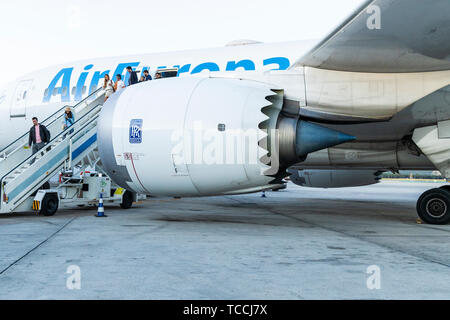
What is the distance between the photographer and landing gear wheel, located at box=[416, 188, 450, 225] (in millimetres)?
8242

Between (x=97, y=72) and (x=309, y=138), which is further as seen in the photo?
(x=97, y=72)

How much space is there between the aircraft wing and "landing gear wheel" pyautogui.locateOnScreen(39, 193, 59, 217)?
238 inches

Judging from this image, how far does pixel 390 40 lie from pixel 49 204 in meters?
A: 7.61

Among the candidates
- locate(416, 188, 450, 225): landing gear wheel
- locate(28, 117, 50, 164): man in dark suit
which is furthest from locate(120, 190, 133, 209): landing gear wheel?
locate(416, 188, 450, 225): landing gear wheel

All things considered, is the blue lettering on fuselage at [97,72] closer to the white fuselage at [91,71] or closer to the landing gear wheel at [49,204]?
the white fuselage at [91,71]

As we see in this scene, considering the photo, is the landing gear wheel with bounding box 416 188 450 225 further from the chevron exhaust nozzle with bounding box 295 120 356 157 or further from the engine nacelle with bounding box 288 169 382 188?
the engine nacelle with bounding box 288 169 382 188

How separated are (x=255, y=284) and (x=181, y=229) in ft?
12.3

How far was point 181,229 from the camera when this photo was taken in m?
7.20

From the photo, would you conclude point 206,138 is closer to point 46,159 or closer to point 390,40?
point 390,40

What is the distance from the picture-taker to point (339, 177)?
1340 centimetres

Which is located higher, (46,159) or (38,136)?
(38,136)

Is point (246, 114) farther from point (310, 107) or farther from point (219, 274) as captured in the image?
point (219, 274)

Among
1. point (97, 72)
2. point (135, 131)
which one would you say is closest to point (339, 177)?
point (135, 131)
